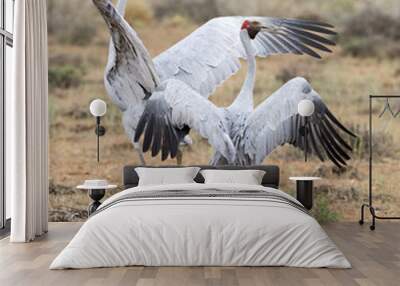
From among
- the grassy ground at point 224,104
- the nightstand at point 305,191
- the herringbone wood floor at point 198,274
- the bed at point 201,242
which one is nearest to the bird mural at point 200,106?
the grassy ground at point 224,104

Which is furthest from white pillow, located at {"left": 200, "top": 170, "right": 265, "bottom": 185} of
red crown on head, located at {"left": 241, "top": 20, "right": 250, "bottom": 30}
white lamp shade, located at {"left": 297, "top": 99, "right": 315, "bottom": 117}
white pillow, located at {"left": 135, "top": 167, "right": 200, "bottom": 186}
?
red crown on head, located at {"left": 241, "top": 20, "right": 250, "bottom": 30}

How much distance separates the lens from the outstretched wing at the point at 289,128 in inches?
282

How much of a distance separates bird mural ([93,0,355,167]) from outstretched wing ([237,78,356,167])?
1cm

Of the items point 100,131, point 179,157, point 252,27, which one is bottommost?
point 179,157

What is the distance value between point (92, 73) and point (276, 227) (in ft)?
12.3

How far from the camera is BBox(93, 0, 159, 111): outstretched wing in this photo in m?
7.16

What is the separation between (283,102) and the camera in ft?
23.5

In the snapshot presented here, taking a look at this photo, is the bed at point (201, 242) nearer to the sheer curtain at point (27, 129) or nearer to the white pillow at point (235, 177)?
the sheer curtain at point (27, 129)

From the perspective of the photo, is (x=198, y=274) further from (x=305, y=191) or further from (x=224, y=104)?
(x=224, y=104)

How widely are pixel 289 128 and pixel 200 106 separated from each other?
44.5 inches

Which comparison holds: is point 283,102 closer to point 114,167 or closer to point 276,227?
point 114,167

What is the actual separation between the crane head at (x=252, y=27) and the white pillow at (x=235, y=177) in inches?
73.4

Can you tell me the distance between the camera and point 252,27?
7.32 m

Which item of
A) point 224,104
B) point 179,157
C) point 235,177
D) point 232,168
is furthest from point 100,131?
point 235,177
